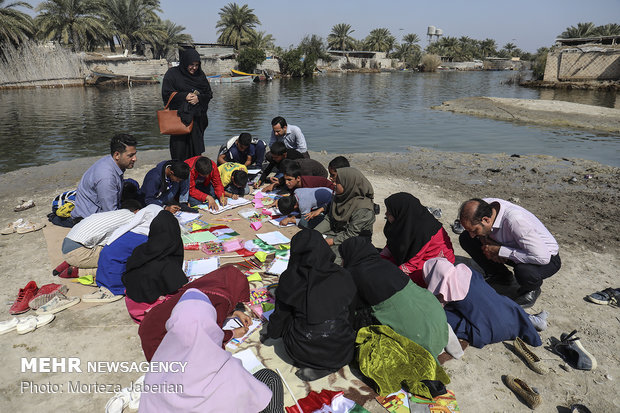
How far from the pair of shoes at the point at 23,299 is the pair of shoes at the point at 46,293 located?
44 millimetres

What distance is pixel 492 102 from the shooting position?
20.6 metres

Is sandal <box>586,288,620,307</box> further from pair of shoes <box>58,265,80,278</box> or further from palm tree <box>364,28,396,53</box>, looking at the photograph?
palm tree <box>364,28,396,53</box>

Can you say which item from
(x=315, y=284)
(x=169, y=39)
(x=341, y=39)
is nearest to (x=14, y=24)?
(x=169, y=39)

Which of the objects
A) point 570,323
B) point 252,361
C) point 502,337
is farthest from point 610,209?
point 252,361

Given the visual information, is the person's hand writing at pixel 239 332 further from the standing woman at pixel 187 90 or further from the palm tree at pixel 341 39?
the palm tree at pixel 341 39

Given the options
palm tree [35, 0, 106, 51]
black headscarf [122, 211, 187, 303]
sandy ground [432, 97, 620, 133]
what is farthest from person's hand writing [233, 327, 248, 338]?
palm tree [35, 0, 106, 51]

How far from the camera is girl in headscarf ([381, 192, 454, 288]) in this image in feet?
11.3

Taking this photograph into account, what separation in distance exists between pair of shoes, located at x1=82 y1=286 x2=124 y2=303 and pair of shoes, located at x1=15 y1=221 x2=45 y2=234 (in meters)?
2.21

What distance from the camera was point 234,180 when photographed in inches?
242

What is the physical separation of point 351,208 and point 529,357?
2.31 m

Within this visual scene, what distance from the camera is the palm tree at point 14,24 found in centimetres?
2600

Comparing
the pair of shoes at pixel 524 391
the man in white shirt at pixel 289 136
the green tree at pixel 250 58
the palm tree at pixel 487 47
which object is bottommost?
the pair of shoes at pixel 524 391

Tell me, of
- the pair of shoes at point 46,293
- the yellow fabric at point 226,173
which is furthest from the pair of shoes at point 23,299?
the yellow fabric at point 226,173

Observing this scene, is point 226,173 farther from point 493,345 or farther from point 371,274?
point 493,345
